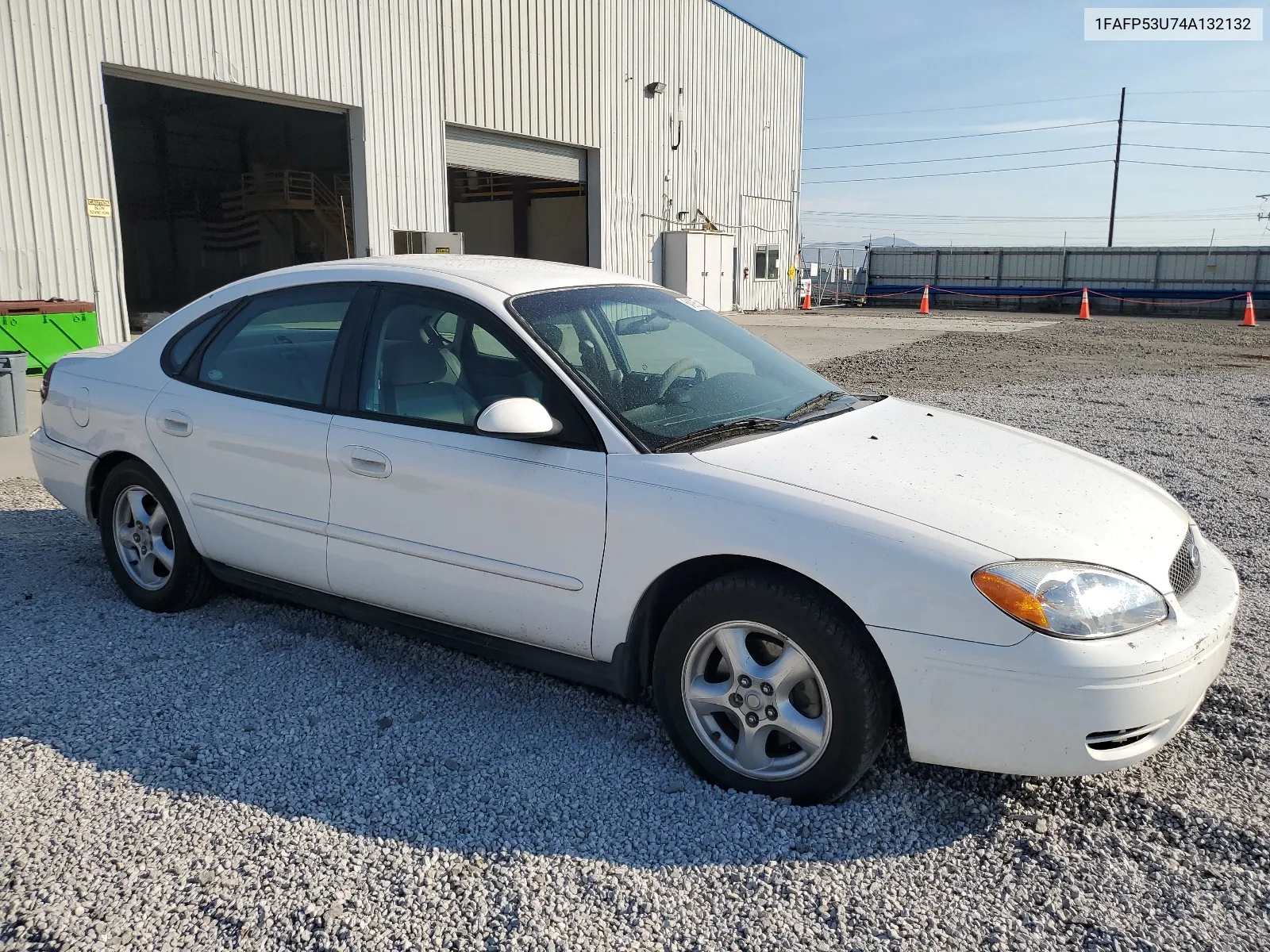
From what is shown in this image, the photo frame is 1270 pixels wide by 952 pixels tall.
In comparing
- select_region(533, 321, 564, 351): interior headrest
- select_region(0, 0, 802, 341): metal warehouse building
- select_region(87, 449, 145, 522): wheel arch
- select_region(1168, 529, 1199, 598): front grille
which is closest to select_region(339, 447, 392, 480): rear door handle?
select_region(533, 321, 564, 351): interior headrest

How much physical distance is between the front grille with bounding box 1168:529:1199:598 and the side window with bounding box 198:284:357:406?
9.75ft

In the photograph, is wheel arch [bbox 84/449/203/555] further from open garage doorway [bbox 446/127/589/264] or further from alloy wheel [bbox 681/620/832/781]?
open garage doorway [bbox 446/127/589/264]

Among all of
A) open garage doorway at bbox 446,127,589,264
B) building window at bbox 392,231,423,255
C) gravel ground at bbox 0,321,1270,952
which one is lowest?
gravel ground at bbox 0,321,1270,952

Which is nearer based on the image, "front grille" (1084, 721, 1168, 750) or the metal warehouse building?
"front grille" (1084, 721, 1168, 750)

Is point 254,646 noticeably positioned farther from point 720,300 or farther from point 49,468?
point 720,300

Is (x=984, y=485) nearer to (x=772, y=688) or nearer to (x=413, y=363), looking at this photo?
(x=772, y=688)

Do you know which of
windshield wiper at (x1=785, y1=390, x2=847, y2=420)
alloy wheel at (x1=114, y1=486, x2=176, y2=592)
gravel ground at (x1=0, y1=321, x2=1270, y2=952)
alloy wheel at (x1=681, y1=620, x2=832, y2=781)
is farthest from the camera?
alloy wheel at (x1=114, y1=486, x2=176, y2=592)

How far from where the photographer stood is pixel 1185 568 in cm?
311

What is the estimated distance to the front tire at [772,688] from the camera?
2777mm

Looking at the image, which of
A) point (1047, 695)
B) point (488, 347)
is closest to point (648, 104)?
point (488, 347)

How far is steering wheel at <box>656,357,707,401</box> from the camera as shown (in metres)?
3.64

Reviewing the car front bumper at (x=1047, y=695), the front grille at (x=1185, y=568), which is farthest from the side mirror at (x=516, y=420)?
the front grille at (x=1185, y=568)

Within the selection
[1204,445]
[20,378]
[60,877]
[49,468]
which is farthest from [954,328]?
[60,877]

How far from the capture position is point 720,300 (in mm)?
29125
